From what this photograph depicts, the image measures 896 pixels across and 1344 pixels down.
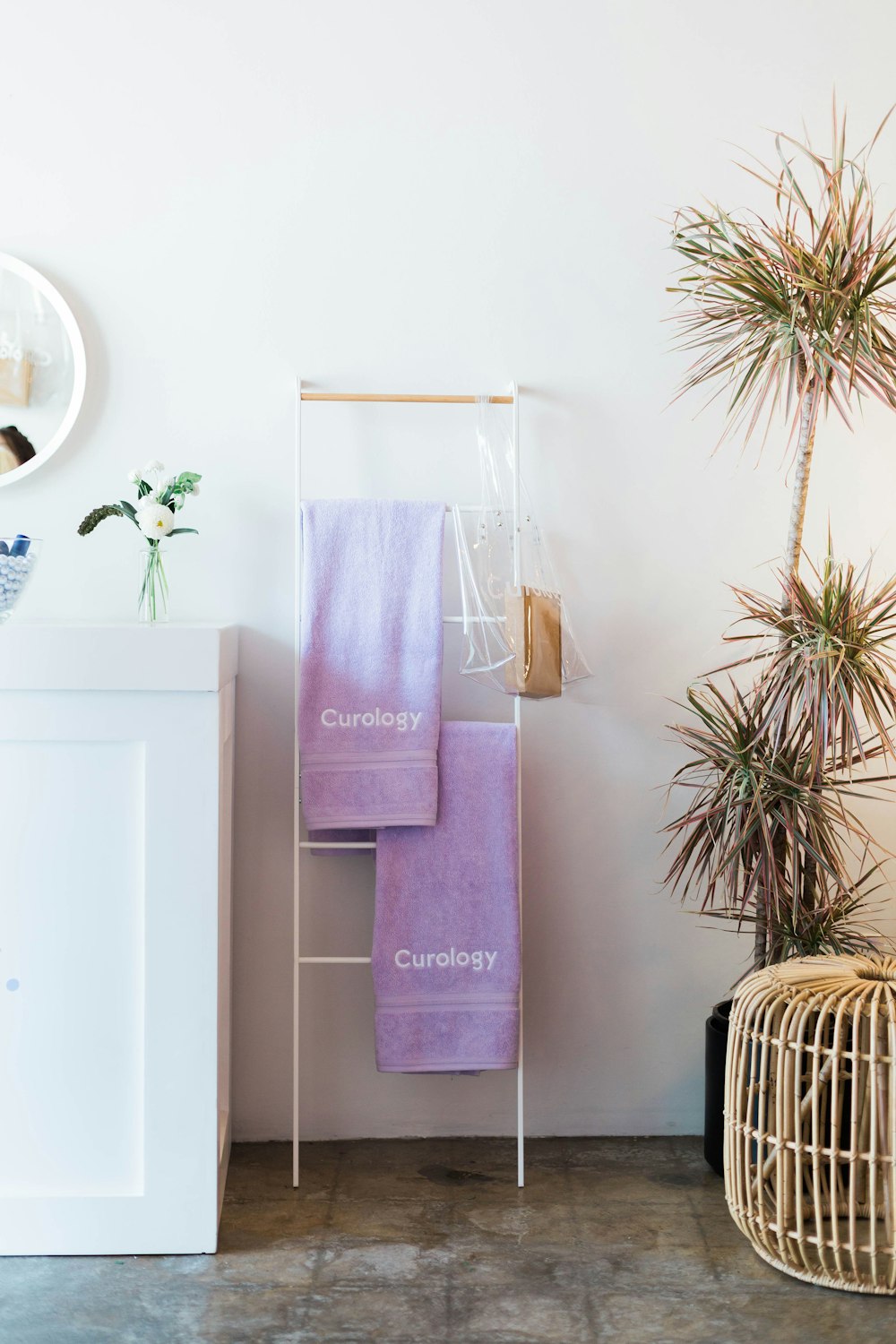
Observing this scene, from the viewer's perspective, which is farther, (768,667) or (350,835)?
(350,835)

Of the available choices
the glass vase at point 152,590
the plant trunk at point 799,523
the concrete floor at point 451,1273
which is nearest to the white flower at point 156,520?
the glass vase at point 152,590

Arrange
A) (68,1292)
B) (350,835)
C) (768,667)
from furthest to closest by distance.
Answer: (350,835) < (768,667) < (68,1292)

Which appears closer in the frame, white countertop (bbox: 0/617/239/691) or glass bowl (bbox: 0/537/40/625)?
white countertop (bbox: 0/617/239/691)

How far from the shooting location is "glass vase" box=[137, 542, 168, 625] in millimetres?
2148

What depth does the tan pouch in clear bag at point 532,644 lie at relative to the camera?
2.05 metres

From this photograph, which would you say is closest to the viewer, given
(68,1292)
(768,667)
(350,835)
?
(68,1292)

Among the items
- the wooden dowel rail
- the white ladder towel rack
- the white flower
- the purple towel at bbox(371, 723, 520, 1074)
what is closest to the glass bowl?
the white flower

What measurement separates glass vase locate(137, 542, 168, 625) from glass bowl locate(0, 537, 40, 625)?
24 centimetres

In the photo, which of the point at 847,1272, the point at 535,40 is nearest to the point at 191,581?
the point at 535,40

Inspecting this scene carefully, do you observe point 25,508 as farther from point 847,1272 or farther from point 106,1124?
point 847,1272

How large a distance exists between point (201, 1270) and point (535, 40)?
2.31m

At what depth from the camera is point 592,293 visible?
7.55ft

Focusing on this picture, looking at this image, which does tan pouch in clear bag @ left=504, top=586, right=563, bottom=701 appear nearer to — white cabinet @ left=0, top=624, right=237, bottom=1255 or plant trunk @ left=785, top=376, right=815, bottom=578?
plant trunk @ left=785, top=376, right=815, bottom=578

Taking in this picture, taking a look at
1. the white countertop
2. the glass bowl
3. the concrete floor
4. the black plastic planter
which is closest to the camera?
the concrete floor
